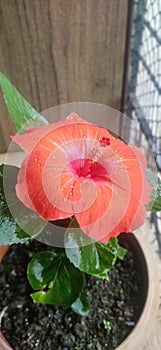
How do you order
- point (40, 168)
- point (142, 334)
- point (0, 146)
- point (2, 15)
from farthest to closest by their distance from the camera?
1. point (0, 146)
2. point (2, 15)
3. point (142, 334)
4. point (40, 168)

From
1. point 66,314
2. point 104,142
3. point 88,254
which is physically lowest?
point 66,314

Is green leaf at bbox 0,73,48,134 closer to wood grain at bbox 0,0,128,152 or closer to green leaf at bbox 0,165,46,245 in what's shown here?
green leaf at bbox 0,165,46,245

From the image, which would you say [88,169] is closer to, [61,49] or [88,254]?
[88,254]

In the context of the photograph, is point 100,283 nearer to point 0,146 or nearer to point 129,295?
point 129,295

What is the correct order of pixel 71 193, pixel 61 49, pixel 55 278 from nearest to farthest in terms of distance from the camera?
pixel 71 193 → pixel 55 278 → pixel 61 49

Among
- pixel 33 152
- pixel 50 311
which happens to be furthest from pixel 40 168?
pixel 50 311

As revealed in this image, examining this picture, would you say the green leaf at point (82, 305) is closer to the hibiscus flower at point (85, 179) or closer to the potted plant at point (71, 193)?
the potted plant at point (71, 193)

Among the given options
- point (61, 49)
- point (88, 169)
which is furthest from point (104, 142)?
point (61, 49)
